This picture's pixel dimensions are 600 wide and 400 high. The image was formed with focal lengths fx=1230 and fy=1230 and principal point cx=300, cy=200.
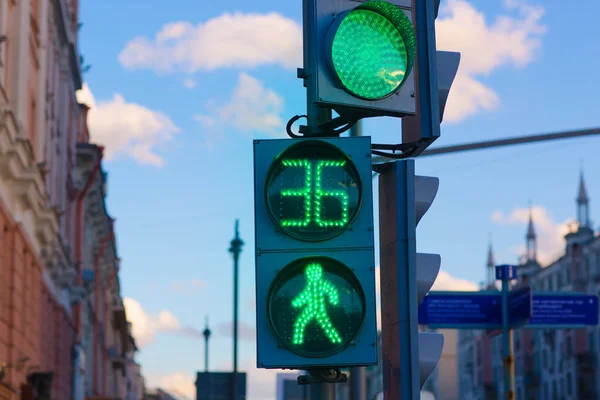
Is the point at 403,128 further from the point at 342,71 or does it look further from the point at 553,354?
the point at 553,354

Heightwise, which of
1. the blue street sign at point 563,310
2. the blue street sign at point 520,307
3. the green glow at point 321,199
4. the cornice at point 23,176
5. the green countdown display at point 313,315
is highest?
the cornice at point 23,176

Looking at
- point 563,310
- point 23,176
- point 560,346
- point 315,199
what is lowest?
point 315,199

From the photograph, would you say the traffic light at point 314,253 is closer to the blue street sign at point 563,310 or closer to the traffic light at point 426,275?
the traffic light at point 426,275

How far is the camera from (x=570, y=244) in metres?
95.9

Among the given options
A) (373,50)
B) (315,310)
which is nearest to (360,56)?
(373,50)

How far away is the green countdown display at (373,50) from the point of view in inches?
223

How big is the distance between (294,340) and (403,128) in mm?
1338

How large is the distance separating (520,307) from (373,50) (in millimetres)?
13193

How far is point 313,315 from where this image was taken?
552 cm

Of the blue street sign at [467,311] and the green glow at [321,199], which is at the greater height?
the blue street sign at [467,311]

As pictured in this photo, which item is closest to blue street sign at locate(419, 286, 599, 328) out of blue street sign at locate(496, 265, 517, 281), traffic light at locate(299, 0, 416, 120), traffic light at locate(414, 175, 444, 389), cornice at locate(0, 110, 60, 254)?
blue street sign at locate(496, 265, 517, 281)

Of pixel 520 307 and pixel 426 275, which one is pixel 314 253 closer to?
pixel 426 275

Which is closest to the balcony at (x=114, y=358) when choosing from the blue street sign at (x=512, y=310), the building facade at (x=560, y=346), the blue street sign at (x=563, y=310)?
the building facade at (x=560, y=346)

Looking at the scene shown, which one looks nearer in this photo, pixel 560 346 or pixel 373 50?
pixel 373 50
